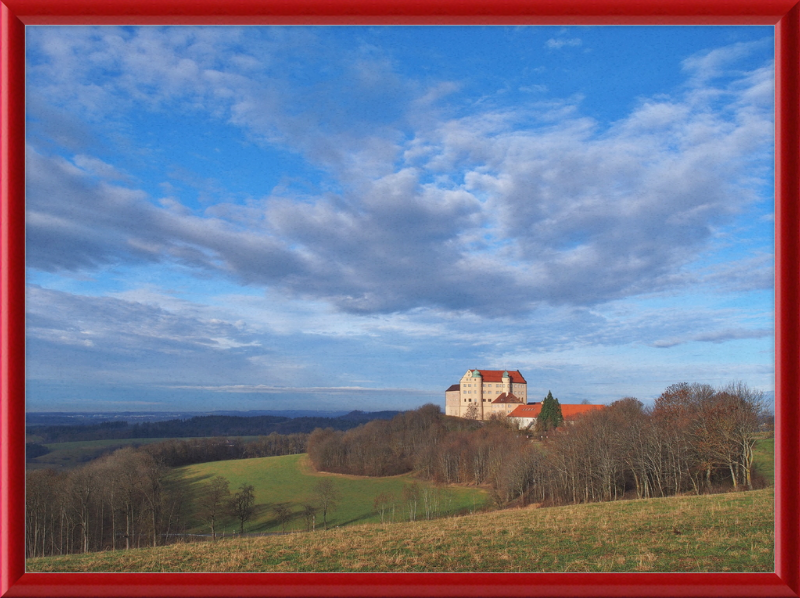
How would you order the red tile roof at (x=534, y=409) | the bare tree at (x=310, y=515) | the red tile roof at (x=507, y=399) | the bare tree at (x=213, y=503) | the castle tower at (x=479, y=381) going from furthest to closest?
the castle tower at (x=479, y=381)
the red tile roof at (x=507, y=399)
the red tile roof at (x=534, y=409)
the bare tree at (x=213, y=503)
the bare tree at (x=310, y=515)

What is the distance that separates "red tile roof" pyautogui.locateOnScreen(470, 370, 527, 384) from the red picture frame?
275ft

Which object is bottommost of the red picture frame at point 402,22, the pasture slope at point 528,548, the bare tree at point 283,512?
the bare tree at point 283,512

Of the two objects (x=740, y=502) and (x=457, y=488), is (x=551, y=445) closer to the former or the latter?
(x=457, y=488)

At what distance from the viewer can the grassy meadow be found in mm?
5969

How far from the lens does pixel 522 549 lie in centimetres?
698

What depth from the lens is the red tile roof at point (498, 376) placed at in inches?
3376

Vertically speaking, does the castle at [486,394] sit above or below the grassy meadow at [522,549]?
below

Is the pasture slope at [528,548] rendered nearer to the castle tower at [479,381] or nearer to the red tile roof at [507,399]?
the red tile roof at [507,399]

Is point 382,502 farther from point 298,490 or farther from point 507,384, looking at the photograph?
point 507,384

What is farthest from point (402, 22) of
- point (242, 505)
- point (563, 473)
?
point (242, 505)

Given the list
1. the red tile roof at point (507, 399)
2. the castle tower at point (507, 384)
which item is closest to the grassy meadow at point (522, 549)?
the red tile roof at point (507, 399)

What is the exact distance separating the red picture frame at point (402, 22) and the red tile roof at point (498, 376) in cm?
8388
